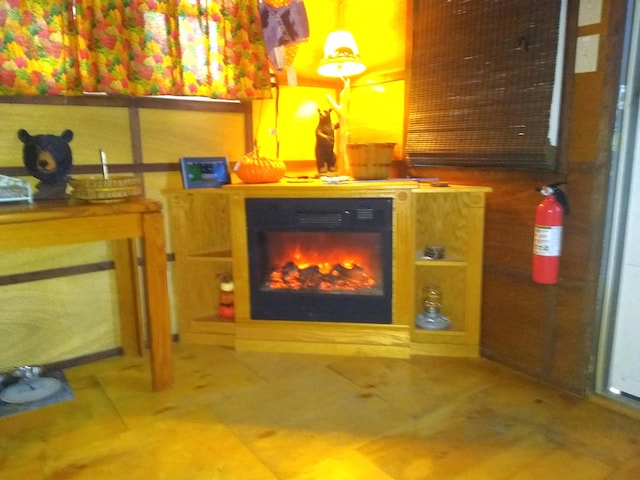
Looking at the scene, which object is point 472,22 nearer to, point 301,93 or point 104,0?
point 301,93

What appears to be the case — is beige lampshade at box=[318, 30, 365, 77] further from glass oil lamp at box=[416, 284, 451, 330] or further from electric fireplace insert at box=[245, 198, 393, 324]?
glass oil lamp at box=[416, 284, 451, 330]

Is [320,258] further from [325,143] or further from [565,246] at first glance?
[565,246]

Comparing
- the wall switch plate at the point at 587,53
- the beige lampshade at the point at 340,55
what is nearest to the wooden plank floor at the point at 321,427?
the wall switch plate at the point at 587,53

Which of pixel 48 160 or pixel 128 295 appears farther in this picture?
pixel 128 295

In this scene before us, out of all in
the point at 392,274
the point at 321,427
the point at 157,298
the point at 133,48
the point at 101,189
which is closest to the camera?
the point at 321,427

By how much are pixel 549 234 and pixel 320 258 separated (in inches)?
42.1

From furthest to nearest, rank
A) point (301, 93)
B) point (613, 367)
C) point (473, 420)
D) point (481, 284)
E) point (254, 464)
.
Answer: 1. point (301, 93)
2. point (481, 284)
3. point (613, 367)
4. point (473, 420)
5. point (254, 464)

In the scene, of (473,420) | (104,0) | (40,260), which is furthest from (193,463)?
(104,0)

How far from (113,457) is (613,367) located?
1.87m

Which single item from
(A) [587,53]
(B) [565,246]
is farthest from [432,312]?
(A) [587,53]

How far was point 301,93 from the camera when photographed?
279cm

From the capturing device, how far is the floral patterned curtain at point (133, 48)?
1.85 metres

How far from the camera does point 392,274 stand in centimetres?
224

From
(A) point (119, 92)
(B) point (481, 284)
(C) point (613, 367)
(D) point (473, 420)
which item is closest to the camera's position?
(D) point (473, 420)
